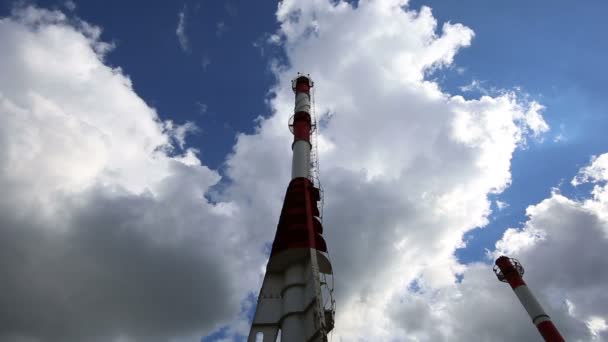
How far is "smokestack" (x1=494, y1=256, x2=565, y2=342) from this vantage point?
4662 cm

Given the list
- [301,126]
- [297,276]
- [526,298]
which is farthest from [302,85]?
[526,298]

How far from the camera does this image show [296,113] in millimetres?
44188

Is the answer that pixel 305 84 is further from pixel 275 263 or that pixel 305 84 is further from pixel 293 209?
pixel 275 263

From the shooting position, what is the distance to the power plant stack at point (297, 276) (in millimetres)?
26531

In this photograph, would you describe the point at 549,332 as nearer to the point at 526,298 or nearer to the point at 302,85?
the point at 526,298

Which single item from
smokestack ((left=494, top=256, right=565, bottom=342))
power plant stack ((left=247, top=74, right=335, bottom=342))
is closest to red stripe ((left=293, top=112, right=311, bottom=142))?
power plant stack ((left=247, top=74, right=335, bottom=342))

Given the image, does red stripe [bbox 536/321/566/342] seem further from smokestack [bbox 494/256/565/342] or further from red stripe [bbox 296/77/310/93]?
red stripe [bbox 296/77/310/93]

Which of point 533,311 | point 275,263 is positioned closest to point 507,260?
point 533,311

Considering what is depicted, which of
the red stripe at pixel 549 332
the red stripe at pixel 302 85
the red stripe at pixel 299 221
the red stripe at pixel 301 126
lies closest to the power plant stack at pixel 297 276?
the red stripe at pixel 299 221

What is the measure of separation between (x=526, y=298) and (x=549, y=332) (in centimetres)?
449

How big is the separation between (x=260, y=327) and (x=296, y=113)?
2258 cm

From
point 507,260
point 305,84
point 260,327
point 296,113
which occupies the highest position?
point 305,84

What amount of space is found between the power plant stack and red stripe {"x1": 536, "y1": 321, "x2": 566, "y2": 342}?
30.7 metres

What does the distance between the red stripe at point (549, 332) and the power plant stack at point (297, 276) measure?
3072 centimetres
